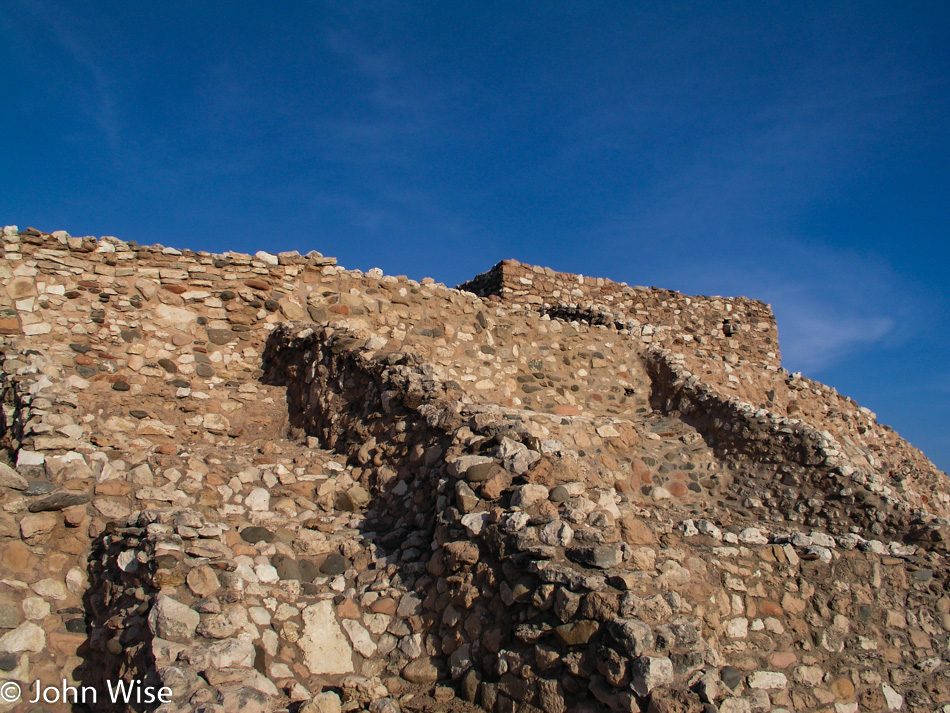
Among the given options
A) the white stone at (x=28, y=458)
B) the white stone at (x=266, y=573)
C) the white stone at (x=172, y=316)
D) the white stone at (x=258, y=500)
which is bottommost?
the white stone at (x=266, y=573)

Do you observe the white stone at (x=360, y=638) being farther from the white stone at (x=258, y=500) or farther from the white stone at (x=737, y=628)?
the white stone at (x=737, y=628)

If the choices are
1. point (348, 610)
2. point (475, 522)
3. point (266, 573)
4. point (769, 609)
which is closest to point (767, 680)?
point (769, 609)

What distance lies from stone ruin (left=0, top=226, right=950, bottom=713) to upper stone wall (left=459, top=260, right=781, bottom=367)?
4.47 metres

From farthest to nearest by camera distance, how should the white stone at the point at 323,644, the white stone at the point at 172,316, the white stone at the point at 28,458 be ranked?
the white stone at the point at 172,316, the white stone at the point at 28,458, the white stone at the point at 323,644

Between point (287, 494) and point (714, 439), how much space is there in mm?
5190

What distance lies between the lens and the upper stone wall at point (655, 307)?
42.0ft

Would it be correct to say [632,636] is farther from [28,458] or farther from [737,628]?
[28,458]

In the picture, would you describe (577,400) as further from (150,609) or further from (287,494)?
(150,609)

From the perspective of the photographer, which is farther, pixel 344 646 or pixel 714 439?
pixel 714 439

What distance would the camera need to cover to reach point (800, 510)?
272 inches

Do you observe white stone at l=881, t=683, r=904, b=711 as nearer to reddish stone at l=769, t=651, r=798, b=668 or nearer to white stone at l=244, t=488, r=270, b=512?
reddish stone at l=769, t=651, r=798, b=668

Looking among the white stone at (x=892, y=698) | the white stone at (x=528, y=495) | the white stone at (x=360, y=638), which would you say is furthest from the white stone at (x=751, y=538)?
the white stone at (x=360, y=638)

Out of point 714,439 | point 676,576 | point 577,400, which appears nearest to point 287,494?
point 676,576

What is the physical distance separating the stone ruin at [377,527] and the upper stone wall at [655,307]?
14.7 feet
